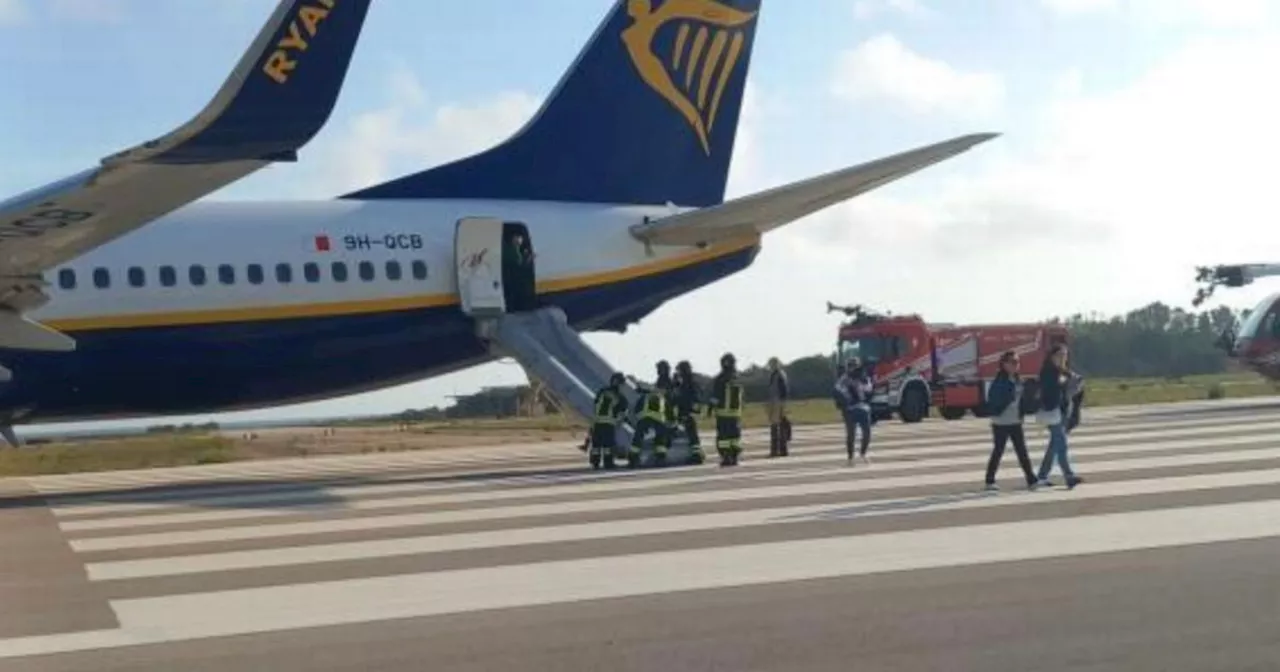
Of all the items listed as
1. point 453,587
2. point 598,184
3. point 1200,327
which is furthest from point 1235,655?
point 1200,327

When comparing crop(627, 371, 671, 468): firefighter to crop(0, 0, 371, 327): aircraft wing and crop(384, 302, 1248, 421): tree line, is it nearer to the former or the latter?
crop(0, 0, 371, 327): aircraft wing

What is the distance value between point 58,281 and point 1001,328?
2641 cm

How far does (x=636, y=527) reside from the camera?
1321 centimetres

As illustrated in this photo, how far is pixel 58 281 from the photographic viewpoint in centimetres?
2072

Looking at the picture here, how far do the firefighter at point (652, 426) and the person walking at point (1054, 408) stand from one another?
19.3ft

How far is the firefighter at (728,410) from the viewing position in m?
20.9

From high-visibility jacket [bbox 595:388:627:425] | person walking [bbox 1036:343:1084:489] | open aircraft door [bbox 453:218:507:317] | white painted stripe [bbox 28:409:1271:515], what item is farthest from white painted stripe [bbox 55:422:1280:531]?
open aircraft door [bbox 453:218:507:317]

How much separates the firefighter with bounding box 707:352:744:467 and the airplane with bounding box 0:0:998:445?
2.14m

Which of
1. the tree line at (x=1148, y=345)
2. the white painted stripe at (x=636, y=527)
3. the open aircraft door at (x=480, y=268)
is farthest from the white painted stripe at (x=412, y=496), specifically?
the tree line at (x=1148, y=345)

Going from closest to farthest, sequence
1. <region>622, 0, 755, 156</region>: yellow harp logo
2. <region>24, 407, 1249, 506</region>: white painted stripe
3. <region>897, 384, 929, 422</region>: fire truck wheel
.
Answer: <region>24, 407, 1249, 506</region>: white painted stripe
<region>622, 0, 755, 156</region>: yellow harp logo
<region>897, 384, 929, 422</region>: fire truck wheel

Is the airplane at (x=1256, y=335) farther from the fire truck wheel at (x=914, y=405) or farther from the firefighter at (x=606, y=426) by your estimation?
the firefighter at (x=606, y=426)

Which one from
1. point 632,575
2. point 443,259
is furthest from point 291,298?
point 632,575

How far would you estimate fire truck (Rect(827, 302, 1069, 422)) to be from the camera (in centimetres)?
3891

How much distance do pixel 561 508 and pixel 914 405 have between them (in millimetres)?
24501
